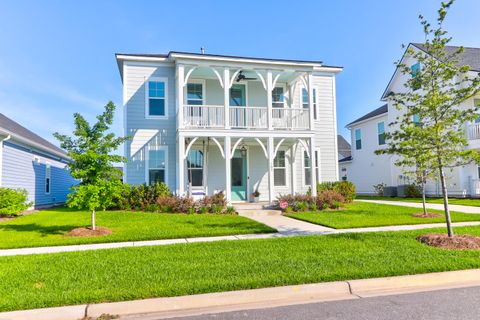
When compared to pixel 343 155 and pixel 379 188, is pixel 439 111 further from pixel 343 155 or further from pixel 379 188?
pixel 343 155

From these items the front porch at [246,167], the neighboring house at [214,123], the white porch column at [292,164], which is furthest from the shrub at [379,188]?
the white porch column at [292,164]

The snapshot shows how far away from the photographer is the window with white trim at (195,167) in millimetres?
15000

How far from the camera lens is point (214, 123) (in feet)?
46.5

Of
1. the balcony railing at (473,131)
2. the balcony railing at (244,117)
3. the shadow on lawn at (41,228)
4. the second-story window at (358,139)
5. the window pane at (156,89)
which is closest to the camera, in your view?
the shadow on lawn at (41,228)

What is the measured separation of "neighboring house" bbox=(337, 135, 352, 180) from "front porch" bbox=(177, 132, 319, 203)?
13.4 metres

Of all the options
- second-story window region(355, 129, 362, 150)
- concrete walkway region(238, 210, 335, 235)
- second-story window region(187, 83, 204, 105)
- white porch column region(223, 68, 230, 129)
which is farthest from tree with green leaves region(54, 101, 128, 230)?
second-story window region(355, 129, 362, 150)

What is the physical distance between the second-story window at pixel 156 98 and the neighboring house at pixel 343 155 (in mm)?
18999

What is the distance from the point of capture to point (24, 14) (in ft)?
37.8

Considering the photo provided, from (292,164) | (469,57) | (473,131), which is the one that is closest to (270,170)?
(292,164)

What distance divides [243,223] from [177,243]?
3023mm

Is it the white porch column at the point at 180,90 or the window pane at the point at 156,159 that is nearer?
the white porch column at the point at 180,90

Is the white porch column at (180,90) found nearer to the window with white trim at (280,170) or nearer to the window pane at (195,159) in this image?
the window pane at (195,159)

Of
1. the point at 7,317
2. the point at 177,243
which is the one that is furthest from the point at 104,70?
the point at 7,317

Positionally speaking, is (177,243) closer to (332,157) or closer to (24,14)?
(24,14)
